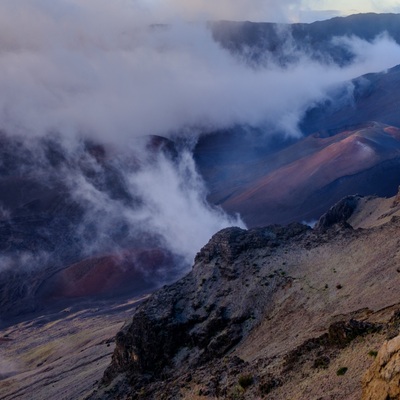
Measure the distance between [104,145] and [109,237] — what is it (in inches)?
2300

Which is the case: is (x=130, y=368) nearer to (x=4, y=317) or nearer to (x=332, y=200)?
(x=4, y=317)

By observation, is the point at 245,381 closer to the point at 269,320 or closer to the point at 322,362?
the point at 322,362

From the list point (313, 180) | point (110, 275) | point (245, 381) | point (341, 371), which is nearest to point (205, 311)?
point (245, 381)

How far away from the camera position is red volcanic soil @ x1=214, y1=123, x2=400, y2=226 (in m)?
114

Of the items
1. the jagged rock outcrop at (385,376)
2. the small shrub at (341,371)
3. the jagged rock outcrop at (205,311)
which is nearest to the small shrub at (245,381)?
the small shrub at (341,371)

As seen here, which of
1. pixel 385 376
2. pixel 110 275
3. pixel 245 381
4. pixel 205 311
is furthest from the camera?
pixel 110 275

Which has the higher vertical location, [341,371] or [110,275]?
[341,371]

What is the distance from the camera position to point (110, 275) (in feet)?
350

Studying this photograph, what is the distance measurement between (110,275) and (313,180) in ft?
150

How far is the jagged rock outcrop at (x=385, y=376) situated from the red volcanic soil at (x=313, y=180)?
93179 millimetres

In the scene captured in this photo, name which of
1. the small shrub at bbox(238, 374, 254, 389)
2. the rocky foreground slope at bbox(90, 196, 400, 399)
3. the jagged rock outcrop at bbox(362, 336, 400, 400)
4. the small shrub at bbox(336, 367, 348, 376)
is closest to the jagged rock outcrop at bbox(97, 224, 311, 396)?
the rocky foreground slope at bbox(90, 196, 400, 399)

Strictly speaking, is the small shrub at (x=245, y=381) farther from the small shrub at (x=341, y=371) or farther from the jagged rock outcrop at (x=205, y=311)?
the jagged rock outcrop at (x=205, y=311)

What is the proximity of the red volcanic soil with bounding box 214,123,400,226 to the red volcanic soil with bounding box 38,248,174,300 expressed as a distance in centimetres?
2147

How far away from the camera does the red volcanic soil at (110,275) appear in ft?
336
